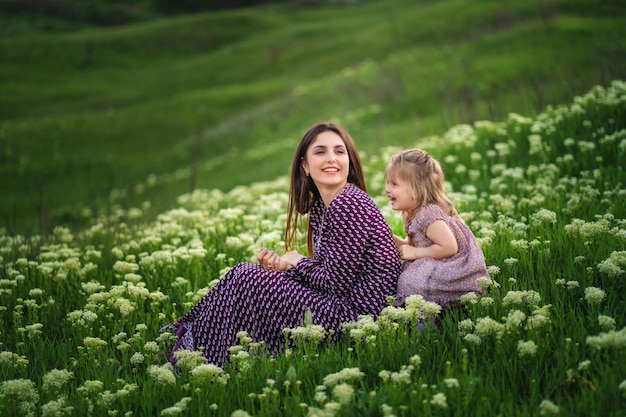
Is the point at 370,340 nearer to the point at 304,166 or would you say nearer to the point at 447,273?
the point at 447,273

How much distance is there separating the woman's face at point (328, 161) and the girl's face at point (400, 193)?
43 centimetres

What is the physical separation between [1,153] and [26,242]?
23788 millimetres

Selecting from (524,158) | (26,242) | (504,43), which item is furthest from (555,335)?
(504,43)

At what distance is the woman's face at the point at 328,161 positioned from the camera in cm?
578

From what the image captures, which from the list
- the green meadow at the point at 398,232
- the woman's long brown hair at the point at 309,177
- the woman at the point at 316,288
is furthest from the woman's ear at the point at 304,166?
the green meadow at the point at 398,232

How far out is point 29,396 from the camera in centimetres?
430

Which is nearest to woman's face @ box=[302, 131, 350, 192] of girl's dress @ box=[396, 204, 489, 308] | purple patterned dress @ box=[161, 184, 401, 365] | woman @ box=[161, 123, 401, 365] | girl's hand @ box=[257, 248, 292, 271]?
woman @ box=[161, 123, 401, 365]

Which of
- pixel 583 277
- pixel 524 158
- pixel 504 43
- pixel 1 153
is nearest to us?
pixel 583 277

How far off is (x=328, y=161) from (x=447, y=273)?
1.46 m

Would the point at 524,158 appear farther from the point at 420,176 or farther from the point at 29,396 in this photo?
the point at 29,396

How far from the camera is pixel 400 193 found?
565 centimetres

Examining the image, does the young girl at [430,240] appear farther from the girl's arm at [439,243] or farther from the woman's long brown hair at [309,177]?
the woman's long brown hair at [309,177]

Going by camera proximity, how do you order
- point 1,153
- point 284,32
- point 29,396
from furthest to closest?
point 284,32, point 1,153, point 29,396

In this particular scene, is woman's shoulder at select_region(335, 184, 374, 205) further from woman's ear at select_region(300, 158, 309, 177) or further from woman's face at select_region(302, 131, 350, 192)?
Answer: woman's ear at select_region(300, 158, 309, 177)
